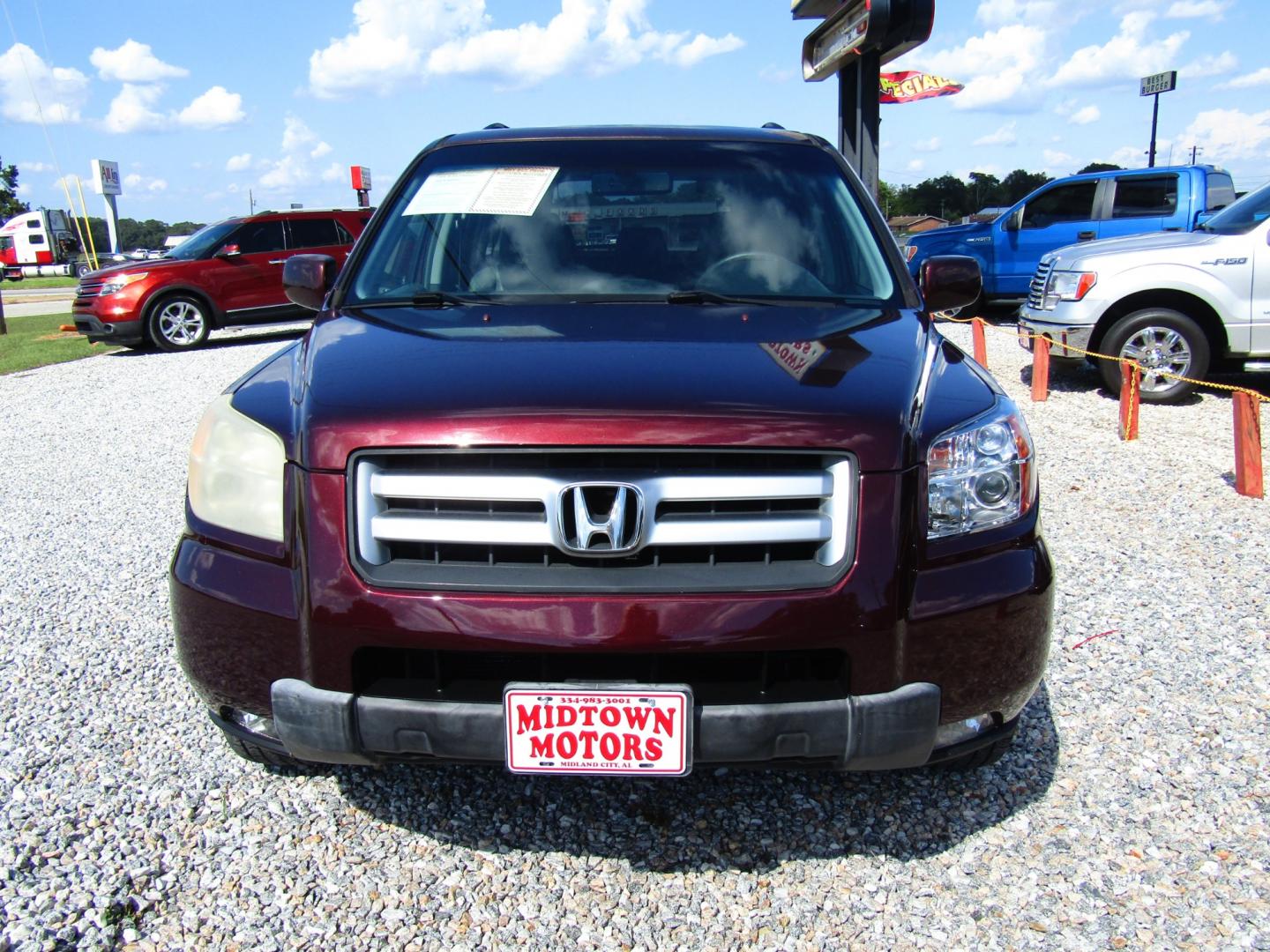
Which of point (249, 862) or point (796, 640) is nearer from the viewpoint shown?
point (796, 640)

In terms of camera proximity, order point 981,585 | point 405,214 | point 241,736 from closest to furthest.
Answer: point 981,585 → point 241,736 → point 405,214

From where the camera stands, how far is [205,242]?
1391 cm

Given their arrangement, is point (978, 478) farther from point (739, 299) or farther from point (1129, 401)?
point (1129, 401)

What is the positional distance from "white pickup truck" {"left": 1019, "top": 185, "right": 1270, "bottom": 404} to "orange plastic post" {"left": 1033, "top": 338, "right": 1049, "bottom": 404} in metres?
0.10

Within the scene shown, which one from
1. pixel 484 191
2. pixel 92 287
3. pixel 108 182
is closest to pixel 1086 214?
pixel 484 191

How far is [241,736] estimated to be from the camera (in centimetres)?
232

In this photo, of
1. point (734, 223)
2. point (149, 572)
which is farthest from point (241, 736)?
point (149, 572)

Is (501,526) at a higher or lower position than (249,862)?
higher

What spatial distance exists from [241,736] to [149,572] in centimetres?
272

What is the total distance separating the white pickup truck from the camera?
797cm

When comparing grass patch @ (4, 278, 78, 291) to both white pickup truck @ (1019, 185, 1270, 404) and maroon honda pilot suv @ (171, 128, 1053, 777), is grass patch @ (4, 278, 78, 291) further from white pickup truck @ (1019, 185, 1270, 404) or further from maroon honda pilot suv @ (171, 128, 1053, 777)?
maroon honda pilot suv @ (171, 128, 1053, 777)

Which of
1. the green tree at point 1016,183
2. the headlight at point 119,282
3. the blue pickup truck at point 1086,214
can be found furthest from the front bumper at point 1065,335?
the green tree at point 1016,183

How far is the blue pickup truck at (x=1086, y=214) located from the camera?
12.8 metres

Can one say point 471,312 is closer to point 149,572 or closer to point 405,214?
point 405,214
